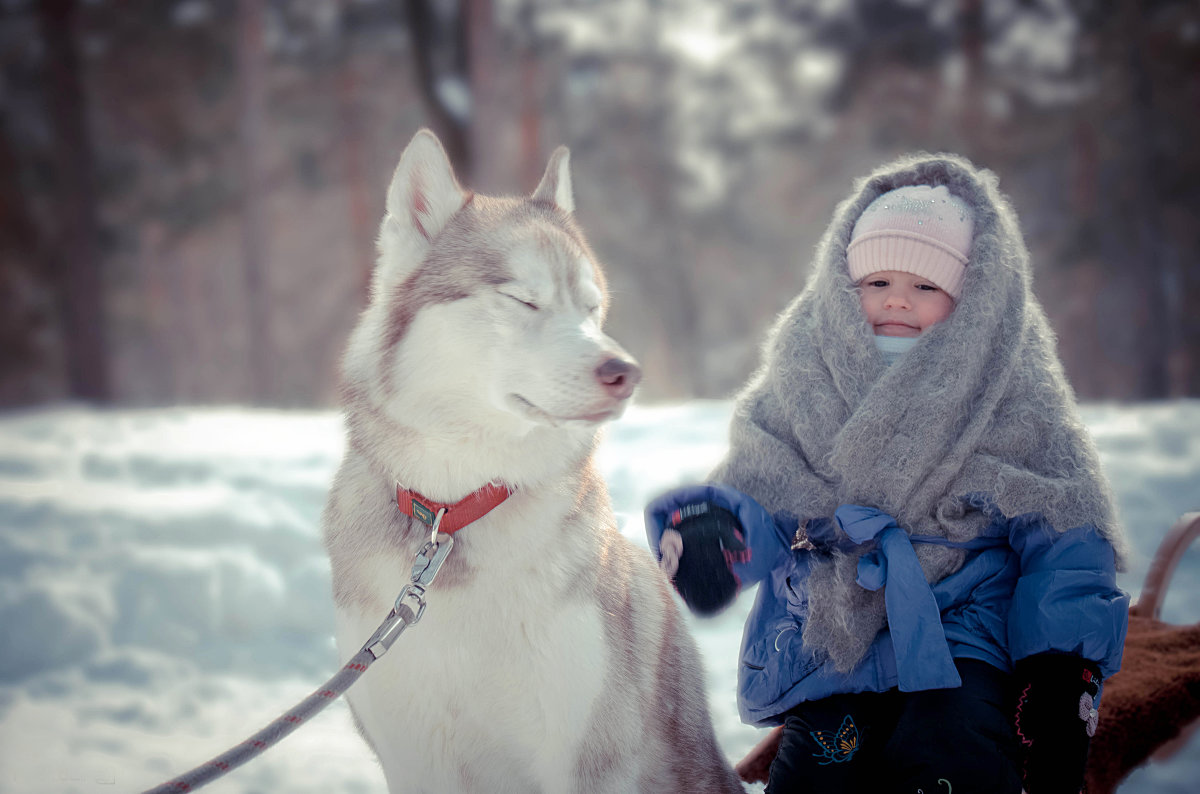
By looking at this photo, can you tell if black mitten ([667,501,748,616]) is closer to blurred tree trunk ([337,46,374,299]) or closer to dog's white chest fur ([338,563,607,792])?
dog's white chest fur ([338,563,607,792])

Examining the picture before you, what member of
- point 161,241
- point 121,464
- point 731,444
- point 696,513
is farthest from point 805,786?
point 161,241

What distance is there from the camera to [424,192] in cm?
198

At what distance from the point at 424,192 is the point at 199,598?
237cm

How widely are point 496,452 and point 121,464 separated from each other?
12.4 ft

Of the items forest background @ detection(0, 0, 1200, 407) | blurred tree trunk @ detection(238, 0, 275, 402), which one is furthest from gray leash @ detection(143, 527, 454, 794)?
blurred tree trunk @ detection(238, 0, 275, 402)

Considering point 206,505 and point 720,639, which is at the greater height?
point 206,505

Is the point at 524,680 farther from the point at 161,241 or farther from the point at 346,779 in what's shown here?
the point at 161,241

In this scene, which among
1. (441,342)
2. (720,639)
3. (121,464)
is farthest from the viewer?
(121,464)

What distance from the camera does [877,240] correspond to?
2102 mm

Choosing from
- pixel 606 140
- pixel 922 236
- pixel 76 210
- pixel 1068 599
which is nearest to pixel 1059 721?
pixel 1068 599

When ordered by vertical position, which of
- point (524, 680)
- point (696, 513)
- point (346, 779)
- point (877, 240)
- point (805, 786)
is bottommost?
point (346, 779)

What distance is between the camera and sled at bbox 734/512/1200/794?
228cm

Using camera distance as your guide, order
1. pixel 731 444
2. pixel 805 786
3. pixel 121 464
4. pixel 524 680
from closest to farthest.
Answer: pixel 524 680 < pixel 805 786 < pixel 731 444 < pixel 121 464

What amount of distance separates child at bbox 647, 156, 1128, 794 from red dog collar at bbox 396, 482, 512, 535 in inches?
18.3
